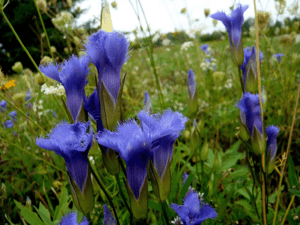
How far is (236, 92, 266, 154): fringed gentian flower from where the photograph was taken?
2.50 ft

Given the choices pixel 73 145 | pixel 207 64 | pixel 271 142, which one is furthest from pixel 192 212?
pixel 207 64

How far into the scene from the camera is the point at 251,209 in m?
0.96

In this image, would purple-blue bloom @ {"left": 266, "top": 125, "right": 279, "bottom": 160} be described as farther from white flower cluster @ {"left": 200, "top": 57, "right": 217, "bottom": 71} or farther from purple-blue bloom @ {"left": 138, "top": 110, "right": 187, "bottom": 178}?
white flower cluster @ {"left": 200, "top": 57, "right": 217, "bottom": 71}

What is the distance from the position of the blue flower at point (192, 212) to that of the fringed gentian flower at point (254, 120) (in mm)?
363

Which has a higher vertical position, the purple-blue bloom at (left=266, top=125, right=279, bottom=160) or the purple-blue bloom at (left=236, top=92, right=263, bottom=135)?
the purple-blue bloom at (left=236, top=92, right=263, bottom=135)

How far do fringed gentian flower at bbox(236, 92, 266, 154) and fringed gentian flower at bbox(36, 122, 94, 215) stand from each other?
537 mm

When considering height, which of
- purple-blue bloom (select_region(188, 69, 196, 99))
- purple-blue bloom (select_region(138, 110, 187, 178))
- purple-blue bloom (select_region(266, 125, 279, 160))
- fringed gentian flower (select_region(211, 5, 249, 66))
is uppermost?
fringed gentian flower (select_region(211, 5, 249, 66))

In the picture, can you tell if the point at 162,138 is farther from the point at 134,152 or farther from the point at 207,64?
the point at 207,64

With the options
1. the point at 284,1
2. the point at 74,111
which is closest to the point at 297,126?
the point at 284,1

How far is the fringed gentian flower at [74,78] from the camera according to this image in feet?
1.72

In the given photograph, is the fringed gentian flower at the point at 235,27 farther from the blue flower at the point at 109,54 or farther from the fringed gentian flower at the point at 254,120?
the blue flower at the point at 109,54

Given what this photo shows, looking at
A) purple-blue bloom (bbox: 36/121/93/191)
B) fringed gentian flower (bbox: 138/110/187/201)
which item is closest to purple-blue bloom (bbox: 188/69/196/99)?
fringed gentian flower (bbox: 138/110/187/201)

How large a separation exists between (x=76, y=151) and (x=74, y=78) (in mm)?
175

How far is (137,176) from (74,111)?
226mm
